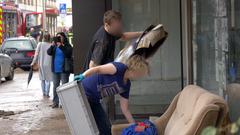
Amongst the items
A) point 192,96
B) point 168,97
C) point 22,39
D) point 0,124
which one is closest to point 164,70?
point 168,97

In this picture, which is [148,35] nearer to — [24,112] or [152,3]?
[152,3]

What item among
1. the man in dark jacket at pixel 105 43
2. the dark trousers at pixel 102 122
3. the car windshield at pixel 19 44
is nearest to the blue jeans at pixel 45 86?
the man in dark jacket at pixel 105 43

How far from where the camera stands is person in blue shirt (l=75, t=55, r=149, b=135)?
16.9 feet

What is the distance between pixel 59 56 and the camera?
1202cm

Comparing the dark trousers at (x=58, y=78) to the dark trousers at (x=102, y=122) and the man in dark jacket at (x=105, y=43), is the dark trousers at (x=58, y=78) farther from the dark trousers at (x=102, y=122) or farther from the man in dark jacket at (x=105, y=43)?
the dark trousers at (x=102, y=122)

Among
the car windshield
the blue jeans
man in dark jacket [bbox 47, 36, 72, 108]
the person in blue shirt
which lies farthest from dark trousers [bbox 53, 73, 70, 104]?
the car windshield

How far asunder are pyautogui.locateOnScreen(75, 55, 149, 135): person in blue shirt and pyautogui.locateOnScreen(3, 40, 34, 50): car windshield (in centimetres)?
2009

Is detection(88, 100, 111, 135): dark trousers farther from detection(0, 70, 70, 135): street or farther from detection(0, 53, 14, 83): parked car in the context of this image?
detection(0, 53, 14, 83): parked car

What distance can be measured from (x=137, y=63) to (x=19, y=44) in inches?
821

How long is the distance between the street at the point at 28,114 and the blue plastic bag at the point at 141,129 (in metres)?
3.87

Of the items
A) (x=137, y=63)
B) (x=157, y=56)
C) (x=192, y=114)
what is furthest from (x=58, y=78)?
(x=192, y=114)

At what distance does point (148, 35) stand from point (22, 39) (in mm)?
20856

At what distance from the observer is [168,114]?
5727mm

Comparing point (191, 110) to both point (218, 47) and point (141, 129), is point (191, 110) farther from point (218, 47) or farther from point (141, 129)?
point (218, 47)
